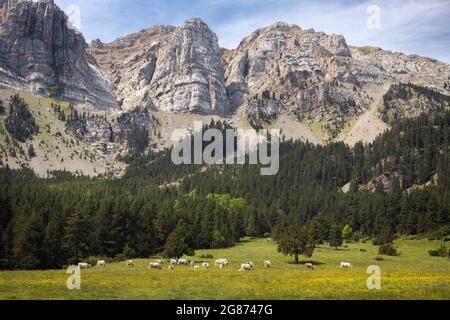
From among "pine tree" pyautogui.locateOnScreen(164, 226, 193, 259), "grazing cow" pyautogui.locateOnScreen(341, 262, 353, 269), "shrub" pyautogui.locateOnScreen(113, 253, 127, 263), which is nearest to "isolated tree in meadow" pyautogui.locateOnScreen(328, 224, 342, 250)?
"grazing cow" pyautogui.locateOnScreen(341, 262, 353, 269)

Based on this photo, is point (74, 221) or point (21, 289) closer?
point (21, 289)

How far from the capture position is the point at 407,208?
445 feet

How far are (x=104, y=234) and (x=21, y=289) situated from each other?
192 feet

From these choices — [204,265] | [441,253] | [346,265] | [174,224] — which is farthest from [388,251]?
[174,224]

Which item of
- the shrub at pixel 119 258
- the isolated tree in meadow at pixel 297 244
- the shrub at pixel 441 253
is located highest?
the isolated tree in meadow at pixel 297 244

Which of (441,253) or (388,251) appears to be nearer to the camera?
(441,253)

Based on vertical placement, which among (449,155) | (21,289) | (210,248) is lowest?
(210,248)

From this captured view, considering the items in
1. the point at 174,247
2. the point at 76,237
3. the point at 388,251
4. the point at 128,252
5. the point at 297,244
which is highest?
the point at 76,237

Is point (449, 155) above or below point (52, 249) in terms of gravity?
above

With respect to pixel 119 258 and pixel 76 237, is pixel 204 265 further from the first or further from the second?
pixel 76 237

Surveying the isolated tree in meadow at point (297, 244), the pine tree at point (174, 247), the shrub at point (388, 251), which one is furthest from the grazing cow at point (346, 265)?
the pine tree at point (174, 247)

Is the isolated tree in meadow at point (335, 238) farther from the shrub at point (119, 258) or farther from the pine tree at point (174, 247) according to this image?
the shrub at point (119, 258)

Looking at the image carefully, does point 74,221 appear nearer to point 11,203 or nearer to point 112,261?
point 112,261
